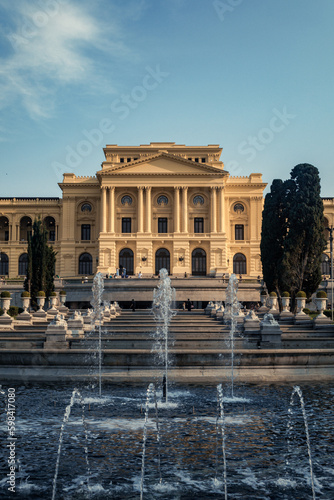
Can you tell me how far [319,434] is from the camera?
11.2 m

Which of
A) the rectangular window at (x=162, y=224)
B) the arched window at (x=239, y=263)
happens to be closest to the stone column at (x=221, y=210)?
the arched window at (x=239, y=263)

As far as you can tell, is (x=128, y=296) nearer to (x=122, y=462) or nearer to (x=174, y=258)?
(x=174, y=258)

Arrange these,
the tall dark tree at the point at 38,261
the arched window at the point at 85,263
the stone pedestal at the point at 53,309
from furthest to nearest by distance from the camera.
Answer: the arched window at the point at 85,263, the tall dark tree at the point at 38,261, the stone pedestal at the point at 53,309

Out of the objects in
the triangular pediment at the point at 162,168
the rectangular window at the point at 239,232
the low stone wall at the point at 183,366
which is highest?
the triangular pediment at the point at 162,168

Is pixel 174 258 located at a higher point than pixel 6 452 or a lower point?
higher

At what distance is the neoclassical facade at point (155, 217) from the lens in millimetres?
65688

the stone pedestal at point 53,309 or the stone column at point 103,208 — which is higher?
the stone column at point 103,208

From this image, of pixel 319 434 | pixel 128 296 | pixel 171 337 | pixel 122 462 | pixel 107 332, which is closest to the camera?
pixel 122 462

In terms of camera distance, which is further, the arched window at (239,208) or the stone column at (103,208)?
the arched window at (239,208)

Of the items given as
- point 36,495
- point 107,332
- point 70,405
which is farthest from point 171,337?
point 36,495

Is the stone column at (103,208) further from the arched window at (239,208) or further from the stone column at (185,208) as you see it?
the arched window at (239,208)

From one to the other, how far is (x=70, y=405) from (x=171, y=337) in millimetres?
9297

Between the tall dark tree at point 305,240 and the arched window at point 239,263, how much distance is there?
32848 mm

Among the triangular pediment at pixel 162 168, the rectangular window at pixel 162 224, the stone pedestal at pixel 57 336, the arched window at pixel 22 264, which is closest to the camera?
the stone pedestal at pixel 57 336
